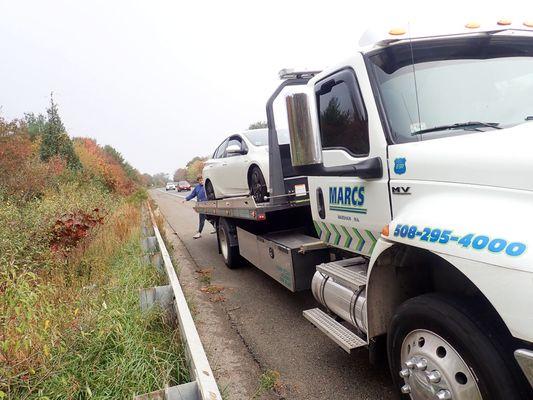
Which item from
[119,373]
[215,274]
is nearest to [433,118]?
[119,373]

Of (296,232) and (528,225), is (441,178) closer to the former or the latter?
(528,225)

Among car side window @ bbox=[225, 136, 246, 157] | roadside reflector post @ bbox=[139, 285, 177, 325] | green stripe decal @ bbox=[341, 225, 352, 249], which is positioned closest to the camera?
green stripe decal @ bbox=[341, 225, 352, 249]

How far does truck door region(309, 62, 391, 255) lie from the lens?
9.77 feet

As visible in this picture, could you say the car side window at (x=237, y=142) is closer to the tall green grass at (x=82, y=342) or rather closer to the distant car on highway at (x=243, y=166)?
the distant car on highway at (x=243, y=166)

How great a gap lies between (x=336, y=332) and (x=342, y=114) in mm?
1772

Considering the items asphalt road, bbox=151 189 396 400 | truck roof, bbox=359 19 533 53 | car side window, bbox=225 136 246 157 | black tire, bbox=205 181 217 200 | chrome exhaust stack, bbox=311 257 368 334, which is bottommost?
asphalt road, bbox=151 189 396 400

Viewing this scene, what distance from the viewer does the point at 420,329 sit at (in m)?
2.35

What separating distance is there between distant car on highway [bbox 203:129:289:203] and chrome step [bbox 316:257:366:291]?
2.40 metres

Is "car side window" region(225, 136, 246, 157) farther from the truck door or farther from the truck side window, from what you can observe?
the truck side window

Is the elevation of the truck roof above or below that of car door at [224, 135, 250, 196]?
above

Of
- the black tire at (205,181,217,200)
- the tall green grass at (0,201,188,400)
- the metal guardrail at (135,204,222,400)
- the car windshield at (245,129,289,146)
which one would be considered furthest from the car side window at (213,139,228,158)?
the metal guardrail at (135,204,222,400)

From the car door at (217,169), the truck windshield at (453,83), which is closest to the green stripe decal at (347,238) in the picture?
the truck windshield at (453,83)

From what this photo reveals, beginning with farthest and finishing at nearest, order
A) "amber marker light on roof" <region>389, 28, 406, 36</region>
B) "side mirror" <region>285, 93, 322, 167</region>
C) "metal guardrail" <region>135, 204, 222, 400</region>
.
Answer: "amber marker light on roof" <region>389, 28, 406, 36</region>
"side mirror" <region>285, 93, 322, 167</region>
"metal guardrail" <region>135, 204, 222, 400</region>

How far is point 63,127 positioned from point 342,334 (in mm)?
23423
